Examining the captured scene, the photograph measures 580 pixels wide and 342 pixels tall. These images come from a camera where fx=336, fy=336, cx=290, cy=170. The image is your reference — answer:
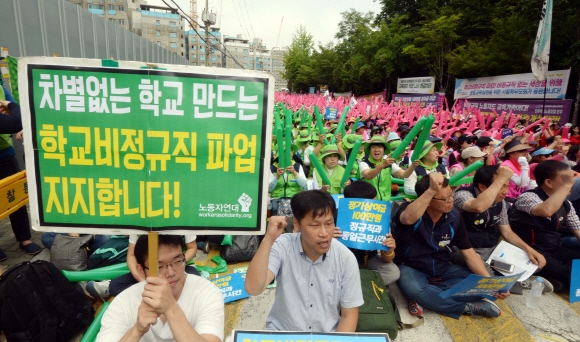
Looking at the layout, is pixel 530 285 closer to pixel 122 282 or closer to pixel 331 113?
pixel 122 282

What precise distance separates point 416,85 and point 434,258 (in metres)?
26.2

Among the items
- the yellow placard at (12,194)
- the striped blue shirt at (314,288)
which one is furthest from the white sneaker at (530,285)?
the yellow placard at (12,194)

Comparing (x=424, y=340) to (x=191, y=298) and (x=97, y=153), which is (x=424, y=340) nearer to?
(x=191, y=298)

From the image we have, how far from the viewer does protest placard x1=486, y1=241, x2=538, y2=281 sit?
11.3 feet

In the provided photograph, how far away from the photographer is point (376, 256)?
11.6 ft

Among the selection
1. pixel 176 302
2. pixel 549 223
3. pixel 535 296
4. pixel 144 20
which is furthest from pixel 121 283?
pixel 144 20

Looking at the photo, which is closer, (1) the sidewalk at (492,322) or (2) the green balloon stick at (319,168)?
(1) the sidewalk at (492,322)

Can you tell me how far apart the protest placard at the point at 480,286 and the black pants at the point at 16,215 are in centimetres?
484

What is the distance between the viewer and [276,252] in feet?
7.33

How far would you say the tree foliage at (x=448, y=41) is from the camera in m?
15.1

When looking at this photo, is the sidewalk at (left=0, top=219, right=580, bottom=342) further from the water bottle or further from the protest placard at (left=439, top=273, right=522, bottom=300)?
the protest placard at (left=439, top=273, right=522, bottom=300)

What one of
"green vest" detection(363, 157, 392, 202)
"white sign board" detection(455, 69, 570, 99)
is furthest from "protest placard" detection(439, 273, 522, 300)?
"white sign board" detection(455, 69, 570, 99)

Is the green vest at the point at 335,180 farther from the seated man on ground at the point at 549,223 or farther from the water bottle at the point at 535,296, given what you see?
the water bottle at the point at 535,296

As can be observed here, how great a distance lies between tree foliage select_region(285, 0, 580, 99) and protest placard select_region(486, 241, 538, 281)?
13277 millimetres
